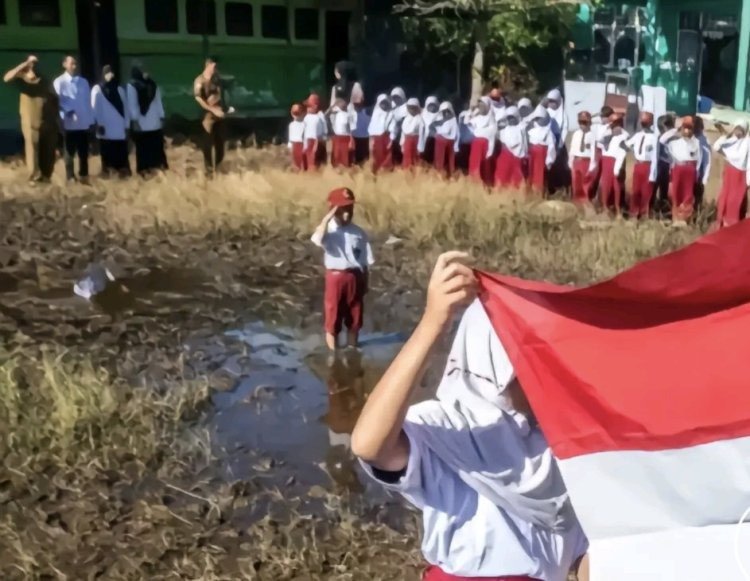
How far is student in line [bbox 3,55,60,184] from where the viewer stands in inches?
335

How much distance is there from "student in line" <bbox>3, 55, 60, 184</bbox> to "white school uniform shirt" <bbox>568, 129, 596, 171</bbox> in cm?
445

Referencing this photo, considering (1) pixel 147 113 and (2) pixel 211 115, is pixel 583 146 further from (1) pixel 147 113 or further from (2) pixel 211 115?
(1) pixel 147 113

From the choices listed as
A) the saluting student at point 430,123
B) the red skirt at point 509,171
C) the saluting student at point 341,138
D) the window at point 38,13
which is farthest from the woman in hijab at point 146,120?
the red skirt at point 509,171

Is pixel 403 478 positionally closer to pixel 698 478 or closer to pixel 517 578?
pixel 517 578

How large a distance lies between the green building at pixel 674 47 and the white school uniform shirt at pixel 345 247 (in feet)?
15.6

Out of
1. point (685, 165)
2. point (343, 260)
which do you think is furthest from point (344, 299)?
point (685, 165)

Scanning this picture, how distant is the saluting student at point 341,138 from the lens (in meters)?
9.59

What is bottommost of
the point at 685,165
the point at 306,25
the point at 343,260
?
the point at 343,260

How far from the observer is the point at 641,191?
8578 mm

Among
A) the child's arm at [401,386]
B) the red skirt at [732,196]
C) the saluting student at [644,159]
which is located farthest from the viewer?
the saluting student at [644,159]

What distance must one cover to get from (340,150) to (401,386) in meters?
8.24

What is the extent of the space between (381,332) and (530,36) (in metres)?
5.33

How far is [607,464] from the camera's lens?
171 cm

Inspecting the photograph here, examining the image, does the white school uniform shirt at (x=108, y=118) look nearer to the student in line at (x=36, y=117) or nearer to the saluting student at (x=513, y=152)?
the student in line at (x=36, y=117)
